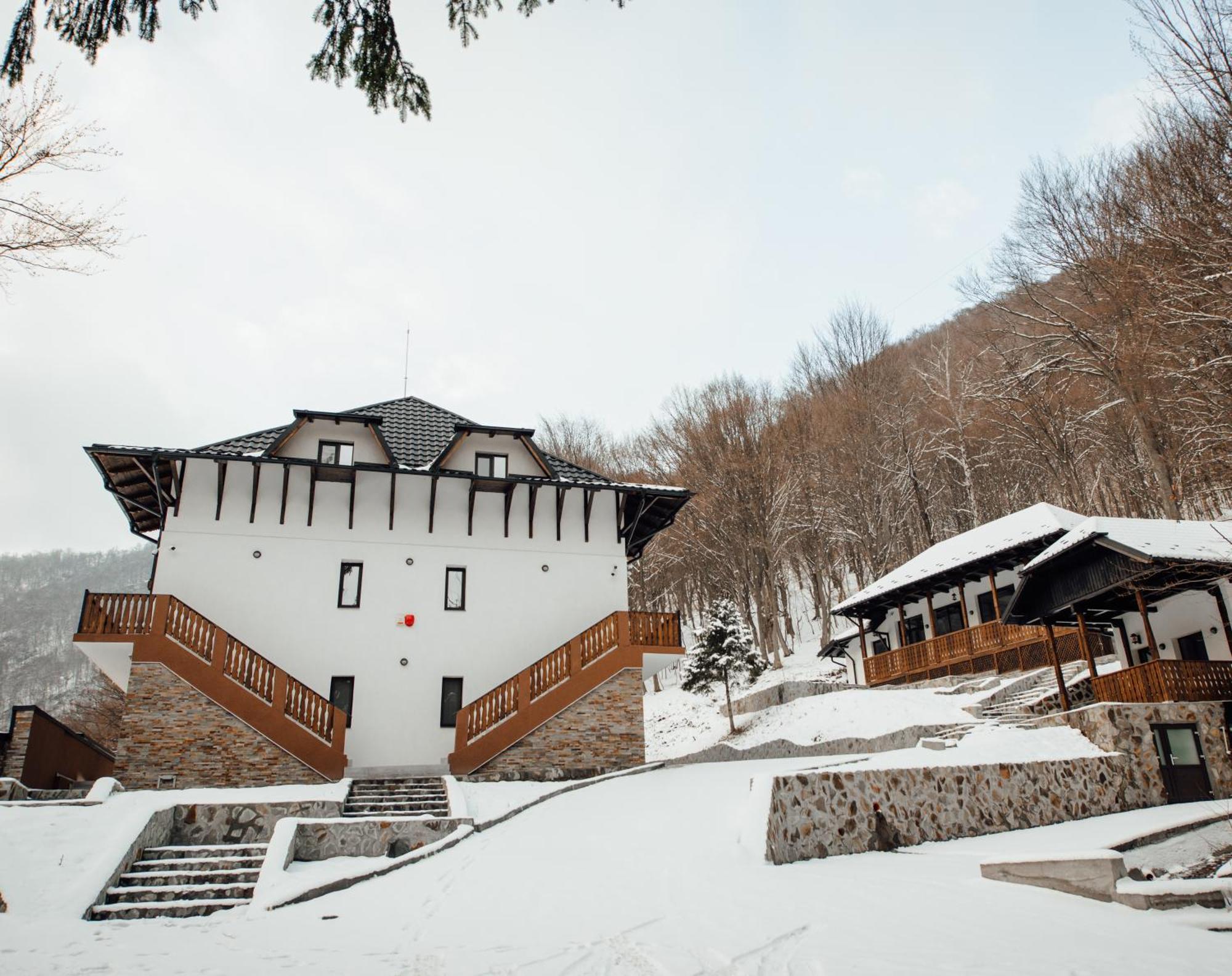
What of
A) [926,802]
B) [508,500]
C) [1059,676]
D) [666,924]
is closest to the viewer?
[666,924]

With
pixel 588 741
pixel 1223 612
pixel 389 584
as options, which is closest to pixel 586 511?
pixel 389 584

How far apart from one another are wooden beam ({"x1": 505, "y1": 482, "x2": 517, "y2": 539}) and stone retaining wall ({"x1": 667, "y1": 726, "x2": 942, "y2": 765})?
654cm

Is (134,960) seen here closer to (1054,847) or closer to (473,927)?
(473,927)

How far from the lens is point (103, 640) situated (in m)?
14.4

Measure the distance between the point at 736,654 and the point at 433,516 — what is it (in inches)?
386

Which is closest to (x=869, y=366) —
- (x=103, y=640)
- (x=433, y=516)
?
(x=433, y=516)

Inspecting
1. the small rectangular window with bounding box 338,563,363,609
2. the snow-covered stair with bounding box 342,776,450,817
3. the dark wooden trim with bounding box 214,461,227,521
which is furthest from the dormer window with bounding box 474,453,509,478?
the snow-covered stair with bounding box 342,776,450,817

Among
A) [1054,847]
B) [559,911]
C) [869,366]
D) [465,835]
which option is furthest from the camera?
[869,366]

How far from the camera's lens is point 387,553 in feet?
59.7

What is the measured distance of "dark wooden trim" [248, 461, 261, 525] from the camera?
17.5 metres

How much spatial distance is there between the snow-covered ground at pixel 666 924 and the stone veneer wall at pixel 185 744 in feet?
15.6

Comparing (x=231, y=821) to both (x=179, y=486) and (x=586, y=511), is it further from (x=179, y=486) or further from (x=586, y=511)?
(x=586, y=511)

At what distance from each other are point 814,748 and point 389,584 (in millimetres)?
10895

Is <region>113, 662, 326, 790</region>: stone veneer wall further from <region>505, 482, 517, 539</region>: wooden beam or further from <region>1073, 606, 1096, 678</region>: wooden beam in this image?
<region>1073, 606, 1096, 678</region>: wooden beam
